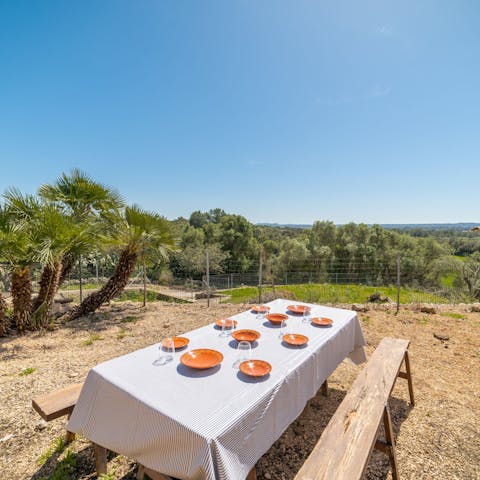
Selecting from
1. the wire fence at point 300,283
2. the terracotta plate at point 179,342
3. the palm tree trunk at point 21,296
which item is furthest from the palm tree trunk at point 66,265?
the terracotta plate at point 179,342

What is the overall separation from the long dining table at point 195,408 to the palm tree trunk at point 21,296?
3684 millimetres

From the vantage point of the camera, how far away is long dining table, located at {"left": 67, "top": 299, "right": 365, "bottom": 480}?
40.6 inches

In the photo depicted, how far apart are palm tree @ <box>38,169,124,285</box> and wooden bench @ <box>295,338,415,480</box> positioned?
190 inches

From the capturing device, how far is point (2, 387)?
267 centimetres

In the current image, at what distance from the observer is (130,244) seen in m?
5.43

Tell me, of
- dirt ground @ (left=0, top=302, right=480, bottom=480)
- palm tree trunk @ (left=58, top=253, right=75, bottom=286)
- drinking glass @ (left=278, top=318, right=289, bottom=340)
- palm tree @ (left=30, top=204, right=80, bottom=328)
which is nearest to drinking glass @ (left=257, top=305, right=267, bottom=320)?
drinking glass @ (left=278, top=318, right=289, bottom=340)

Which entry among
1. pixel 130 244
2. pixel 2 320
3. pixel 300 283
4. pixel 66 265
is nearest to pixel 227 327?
pixel 130 244

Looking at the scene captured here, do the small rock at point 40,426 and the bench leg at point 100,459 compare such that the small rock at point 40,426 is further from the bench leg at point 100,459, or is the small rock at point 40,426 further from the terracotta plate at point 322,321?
the terracotta plate at point 322,321

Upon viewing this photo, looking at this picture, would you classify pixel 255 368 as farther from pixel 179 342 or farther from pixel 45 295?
pixel 45 295

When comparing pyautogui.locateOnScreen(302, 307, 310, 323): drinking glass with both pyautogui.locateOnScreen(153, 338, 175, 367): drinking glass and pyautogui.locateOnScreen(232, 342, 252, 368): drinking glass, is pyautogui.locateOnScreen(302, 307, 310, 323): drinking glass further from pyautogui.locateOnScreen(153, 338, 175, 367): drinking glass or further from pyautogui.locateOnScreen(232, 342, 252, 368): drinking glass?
pyautogui.locateOnScreen(153, 338, 175, 367): drinking glass

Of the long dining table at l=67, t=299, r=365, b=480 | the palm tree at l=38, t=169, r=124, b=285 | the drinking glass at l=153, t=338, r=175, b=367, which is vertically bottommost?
the long dining table at l=67, t=299, r=365, b=480

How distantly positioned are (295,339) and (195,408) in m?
1.05

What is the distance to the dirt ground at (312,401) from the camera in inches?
68.9

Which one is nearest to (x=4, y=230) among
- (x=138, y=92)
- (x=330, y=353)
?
(x=330, y=353)
